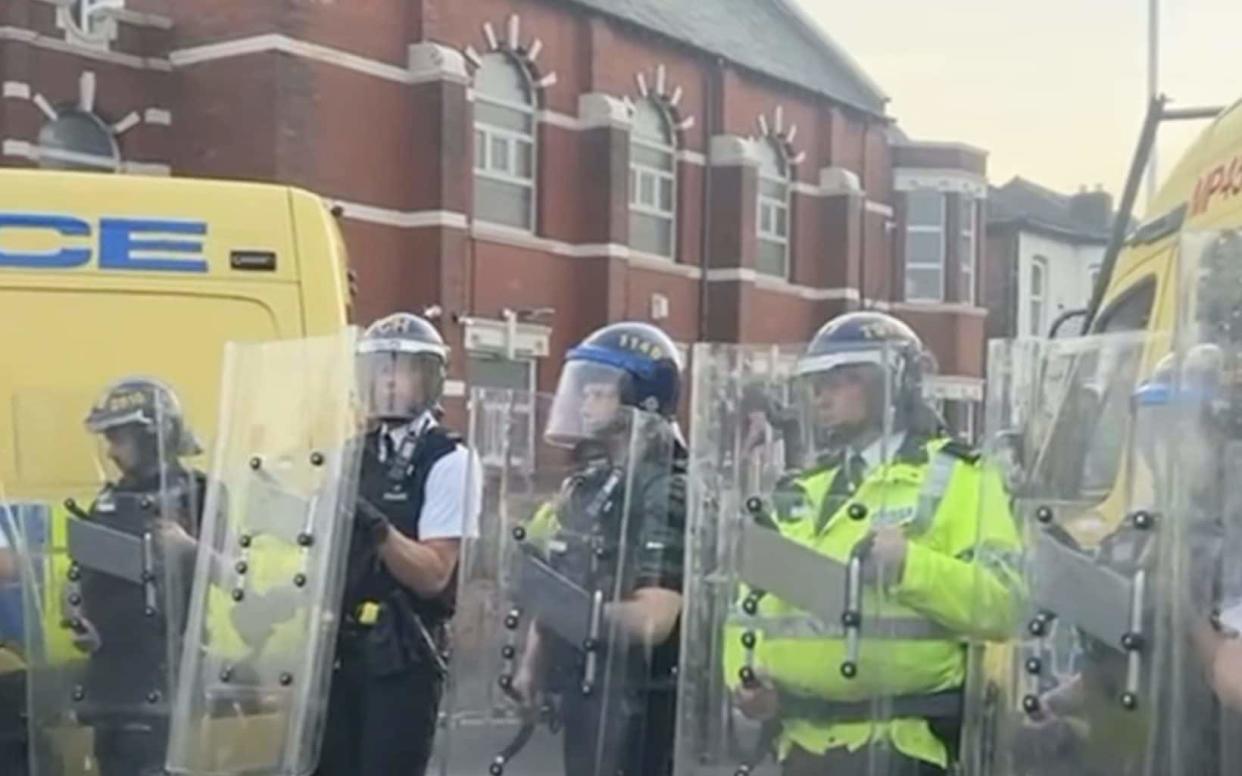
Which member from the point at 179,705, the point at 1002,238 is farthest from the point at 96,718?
the point at 1002,238

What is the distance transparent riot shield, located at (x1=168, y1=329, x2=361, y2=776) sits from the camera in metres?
4.26

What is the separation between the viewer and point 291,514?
4.34 metres

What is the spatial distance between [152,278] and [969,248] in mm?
26822

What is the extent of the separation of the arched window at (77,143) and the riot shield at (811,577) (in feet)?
53.5

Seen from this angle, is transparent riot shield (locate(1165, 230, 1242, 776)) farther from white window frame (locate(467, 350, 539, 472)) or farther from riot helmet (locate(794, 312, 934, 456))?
white window frame (locate(467, 350, 539, 472))

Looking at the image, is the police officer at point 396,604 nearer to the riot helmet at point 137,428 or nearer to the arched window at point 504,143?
the riot helmet at point 137,428

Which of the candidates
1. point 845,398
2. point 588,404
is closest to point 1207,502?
point 845,398

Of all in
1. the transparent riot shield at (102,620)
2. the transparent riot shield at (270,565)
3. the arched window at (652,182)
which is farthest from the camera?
the arched window at (652,182)

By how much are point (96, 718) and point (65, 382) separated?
1.57m

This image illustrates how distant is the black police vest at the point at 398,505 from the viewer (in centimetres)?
476

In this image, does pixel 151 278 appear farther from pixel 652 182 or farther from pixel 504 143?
pixel 652 182

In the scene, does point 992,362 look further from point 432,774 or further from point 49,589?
point 49,589

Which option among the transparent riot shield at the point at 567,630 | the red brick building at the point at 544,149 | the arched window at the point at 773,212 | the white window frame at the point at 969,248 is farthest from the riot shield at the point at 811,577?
the white window frame at the point at 969,248

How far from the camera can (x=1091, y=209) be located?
3909 centimetres
